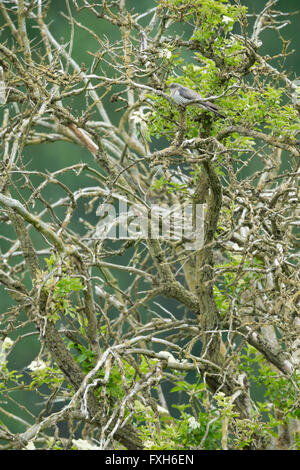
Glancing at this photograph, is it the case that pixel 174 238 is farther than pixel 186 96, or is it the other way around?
pixel 174 238

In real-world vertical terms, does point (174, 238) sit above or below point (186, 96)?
below

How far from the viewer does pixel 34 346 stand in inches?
492

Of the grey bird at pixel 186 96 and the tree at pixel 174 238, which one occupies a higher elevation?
the grey bird at pixel 186 96

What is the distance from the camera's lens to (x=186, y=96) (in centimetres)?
398

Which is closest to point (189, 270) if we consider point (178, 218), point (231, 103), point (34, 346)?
point (178, 218)

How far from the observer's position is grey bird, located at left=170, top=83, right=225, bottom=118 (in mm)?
3916

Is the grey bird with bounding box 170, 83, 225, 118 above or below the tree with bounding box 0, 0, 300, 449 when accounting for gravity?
above

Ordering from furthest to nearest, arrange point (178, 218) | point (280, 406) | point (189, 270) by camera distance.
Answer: point (189, 270) < point (178, 218) < point (280, 406)

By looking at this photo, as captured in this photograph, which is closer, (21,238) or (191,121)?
(191,121)

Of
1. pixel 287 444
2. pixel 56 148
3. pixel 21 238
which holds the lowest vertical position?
pixel 56 148

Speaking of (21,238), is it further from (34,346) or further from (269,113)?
(34,346)

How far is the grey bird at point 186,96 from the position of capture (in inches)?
154
